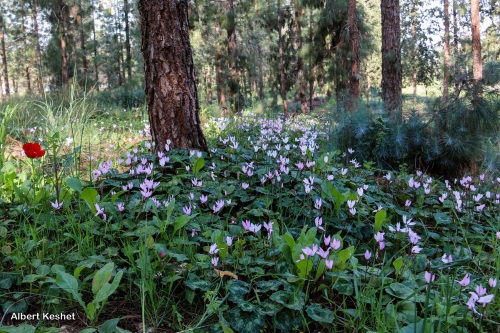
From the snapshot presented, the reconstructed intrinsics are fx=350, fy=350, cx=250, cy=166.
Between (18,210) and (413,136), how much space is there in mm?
4482

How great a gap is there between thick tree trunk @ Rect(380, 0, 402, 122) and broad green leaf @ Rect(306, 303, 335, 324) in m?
6.08

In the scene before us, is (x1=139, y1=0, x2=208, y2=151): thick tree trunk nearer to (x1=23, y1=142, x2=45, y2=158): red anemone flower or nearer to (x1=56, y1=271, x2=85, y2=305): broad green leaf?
(x1=23, y1=142, x2=45, y2=158): red anemone flower

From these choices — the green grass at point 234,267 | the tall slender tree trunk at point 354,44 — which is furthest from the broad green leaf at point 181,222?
the tall slender tree trunk at point 354,44

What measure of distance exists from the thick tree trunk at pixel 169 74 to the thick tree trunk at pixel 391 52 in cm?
457

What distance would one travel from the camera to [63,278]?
5.00 feet

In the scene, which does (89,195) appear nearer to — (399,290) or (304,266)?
(304,266)

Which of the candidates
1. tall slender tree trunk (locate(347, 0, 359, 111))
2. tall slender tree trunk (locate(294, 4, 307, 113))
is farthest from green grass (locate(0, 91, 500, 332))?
tall slender tree trunk (locate(294, 4, 307, 113))

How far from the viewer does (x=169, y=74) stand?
3662 mm

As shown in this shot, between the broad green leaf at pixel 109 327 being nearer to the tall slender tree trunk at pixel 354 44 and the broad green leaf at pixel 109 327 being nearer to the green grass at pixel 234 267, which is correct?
the green grass at pixel 234 267

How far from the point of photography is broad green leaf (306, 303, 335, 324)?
4.79 feet

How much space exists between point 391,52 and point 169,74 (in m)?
5.04

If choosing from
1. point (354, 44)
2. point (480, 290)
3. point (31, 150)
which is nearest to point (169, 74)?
point (31, 150)

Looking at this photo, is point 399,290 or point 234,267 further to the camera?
point 234,267

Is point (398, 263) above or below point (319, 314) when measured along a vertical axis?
above
